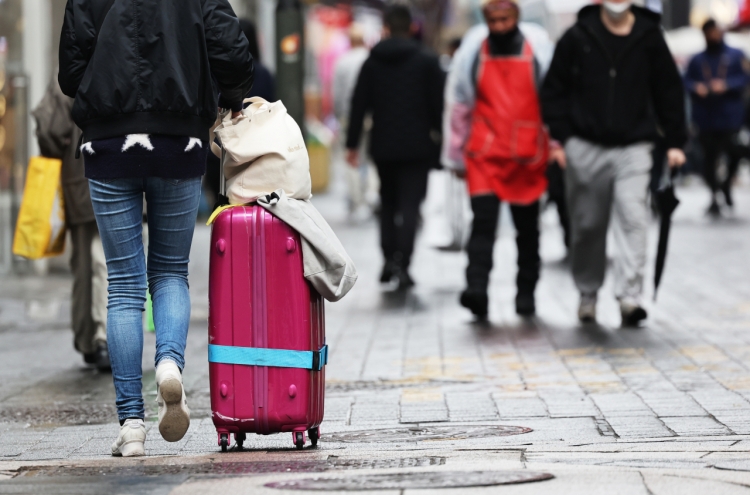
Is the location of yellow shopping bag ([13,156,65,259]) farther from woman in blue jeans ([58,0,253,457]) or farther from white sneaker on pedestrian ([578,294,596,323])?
white sneaker on pedestrian ([578,294,596,323])

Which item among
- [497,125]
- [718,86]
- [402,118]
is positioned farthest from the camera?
[718,86]

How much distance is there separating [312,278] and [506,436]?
0.97 metres

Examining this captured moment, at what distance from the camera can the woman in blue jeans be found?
4.99 m

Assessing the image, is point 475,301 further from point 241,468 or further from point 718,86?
point 718,86

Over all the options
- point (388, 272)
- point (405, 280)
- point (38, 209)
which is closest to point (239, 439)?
point (38, 209)

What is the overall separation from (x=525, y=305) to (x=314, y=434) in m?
4.51

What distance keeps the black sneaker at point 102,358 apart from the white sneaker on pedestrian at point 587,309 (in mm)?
3054

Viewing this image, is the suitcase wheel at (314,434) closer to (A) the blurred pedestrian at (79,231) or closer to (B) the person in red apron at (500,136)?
(A) the blurred pedestrian at (79,231)

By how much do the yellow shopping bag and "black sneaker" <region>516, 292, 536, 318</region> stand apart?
11.2 ft

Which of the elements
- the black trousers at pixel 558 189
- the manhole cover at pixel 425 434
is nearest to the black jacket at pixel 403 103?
the black trousers at pixel 558 189

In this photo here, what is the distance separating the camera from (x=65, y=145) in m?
7.39

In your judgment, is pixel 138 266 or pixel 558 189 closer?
pixel 138 266

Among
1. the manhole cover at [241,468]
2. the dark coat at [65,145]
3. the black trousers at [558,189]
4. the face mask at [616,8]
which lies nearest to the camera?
the manhole cover at [241,468]

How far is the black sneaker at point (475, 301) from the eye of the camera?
9.19m
